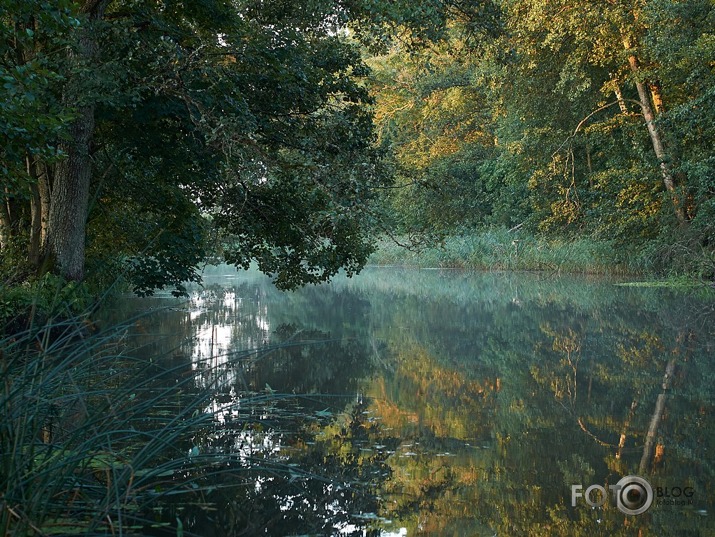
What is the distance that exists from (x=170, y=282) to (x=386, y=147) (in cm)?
511

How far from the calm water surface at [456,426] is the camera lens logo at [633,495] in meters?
0.02

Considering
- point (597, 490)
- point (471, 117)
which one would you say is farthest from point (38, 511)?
point (471, 117)

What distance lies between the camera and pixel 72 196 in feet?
43.2

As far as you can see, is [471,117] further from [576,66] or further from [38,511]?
[38,511]

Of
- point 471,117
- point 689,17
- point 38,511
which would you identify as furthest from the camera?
point 471,117

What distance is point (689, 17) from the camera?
20.5m

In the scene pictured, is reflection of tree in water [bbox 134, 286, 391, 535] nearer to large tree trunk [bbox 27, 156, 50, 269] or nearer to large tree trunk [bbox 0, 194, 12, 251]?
large tree trunk [bbox 27, 156, 50, 269]

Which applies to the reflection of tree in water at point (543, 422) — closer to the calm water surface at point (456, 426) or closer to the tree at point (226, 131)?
the calm water surface at point (456, 426)

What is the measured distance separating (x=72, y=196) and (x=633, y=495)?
410 inches

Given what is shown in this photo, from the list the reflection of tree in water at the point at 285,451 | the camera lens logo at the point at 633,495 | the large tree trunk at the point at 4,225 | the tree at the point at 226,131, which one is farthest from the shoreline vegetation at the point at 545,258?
the camera lens logo at the point at 633,495

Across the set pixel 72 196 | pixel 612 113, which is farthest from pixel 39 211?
pixel 612 113

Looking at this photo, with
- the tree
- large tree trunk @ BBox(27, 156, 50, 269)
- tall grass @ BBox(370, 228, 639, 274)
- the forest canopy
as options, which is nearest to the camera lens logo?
the forest canopy

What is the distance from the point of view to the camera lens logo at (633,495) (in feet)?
15.3

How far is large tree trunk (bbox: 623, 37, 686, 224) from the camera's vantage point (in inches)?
894
